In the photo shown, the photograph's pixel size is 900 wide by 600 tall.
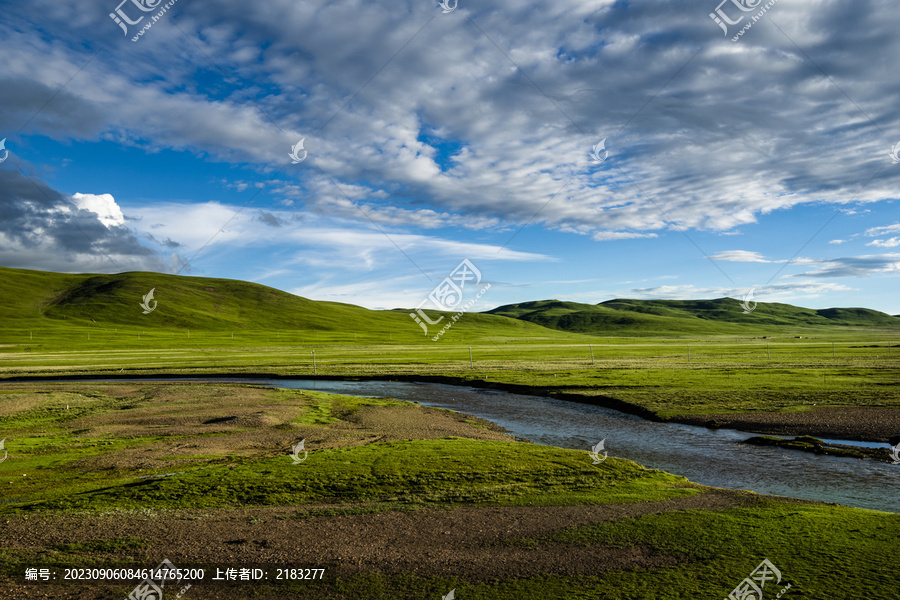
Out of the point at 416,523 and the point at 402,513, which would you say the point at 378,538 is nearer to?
the point at 416,523

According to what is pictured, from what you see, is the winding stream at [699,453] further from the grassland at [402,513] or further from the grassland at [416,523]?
the grassland at [416,523]

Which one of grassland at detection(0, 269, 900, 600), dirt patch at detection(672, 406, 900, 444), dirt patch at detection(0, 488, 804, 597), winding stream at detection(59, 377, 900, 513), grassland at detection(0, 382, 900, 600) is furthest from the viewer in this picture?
dirt patch at detection(672, 406, 900, 444)

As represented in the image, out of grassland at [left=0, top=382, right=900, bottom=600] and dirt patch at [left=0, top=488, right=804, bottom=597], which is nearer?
grassland at [left=0, top=382, right=900, bottom=600]

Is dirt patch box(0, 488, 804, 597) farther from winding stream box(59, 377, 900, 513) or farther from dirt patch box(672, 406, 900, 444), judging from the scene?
dirt patch box(672, 406, 900, 444)

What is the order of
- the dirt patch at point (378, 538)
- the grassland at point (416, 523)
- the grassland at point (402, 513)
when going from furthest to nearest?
the dirt patch at point (378, 538)
the grassland at point (402, 513)
the grassland at point (416, 523)

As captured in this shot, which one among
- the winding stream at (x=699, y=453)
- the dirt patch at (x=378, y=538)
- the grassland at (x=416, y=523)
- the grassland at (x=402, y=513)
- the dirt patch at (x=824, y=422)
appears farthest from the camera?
the dirt patch at (x=824, y=422)

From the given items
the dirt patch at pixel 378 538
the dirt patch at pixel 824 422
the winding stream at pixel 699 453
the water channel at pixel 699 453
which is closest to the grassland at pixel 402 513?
the dirt patch at pixel 378 538

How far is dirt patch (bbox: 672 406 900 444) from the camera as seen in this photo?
107 feet

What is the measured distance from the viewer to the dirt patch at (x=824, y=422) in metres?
32.7

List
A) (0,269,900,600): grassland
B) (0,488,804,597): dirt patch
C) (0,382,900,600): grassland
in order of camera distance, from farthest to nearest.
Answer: (0,488,804,597): dirt patch → (0,269,900,600): grassland → (0,382,900,600): grassland

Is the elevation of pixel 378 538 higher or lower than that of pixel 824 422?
lower

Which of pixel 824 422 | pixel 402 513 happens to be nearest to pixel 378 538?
pixel 402 513

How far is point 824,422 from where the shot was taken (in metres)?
35.8

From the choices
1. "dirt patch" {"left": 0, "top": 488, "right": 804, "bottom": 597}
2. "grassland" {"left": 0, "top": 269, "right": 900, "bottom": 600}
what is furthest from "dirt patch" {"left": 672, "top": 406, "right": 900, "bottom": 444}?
"dirt patch" {"left": 0, "top": 488, "right": 804, "bottom": 597}
